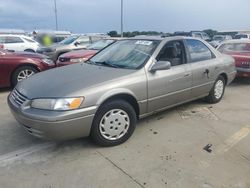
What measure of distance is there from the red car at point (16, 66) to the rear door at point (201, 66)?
415 cm

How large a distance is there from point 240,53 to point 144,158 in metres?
6.51

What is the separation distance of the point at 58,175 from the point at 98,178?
461 millimetres

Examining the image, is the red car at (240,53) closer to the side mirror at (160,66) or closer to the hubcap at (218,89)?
the hubcap at (218,89)

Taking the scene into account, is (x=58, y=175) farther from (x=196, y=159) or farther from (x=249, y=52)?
(x=249, y=52)

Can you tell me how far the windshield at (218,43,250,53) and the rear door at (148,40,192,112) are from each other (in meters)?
4.97

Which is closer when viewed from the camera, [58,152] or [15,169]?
[15,169]

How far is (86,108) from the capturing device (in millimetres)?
3510

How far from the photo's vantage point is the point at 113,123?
3.86 metres

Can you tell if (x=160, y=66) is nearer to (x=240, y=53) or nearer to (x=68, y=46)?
(x=240, y=53)

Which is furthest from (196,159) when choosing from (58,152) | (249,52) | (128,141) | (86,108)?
(249,52)

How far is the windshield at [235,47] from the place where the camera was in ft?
29.9

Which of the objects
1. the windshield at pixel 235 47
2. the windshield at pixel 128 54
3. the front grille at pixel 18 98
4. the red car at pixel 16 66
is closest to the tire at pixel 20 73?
the red car at pixel 16 66

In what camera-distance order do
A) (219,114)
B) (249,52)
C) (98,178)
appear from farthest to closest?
(249,52) → (219,114) → (98,178)

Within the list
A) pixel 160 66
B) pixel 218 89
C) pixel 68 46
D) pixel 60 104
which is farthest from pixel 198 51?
pixel 68 46
